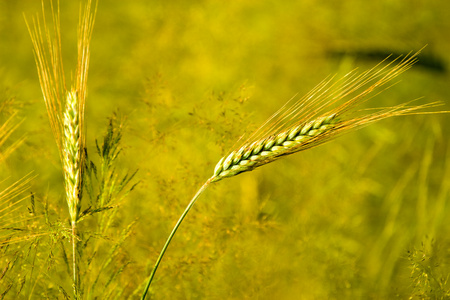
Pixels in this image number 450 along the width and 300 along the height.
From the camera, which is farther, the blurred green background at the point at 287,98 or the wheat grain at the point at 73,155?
the blurred green background at the point at 287,98

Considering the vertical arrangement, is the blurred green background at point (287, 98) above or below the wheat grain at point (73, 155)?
above

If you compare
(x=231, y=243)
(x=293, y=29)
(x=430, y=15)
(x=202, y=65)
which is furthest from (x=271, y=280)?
(x=430, y=15)

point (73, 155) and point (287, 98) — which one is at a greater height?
point (287, 98)

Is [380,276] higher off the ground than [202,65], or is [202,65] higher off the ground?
[202,65]

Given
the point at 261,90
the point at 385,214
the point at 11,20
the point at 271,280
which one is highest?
the point at 11,20

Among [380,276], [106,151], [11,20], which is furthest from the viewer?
[11,20]

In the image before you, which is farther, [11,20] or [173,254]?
[11,20]

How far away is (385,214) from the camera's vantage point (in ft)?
4.16

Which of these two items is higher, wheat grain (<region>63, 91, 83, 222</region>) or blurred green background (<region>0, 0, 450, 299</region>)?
blurred green background (<region>0, 0, 450, 299</region>)

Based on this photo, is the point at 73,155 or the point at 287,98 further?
the point at 287,98

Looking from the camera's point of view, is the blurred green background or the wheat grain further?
the blurred green background

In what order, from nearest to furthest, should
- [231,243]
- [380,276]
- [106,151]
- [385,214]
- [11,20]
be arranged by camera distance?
[106,151] → [231,243] → [380,276] → [385,214] → [11,20]

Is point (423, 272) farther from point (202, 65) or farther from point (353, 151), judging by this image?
point (202, 65)

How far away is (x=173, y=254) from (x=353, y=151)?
2.18 feet
